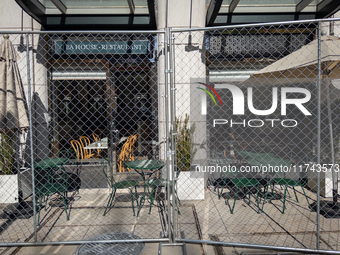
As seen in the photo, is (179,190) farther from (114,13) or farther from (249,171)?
(114,13)

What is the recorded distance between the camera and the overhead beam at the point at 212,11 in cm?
480

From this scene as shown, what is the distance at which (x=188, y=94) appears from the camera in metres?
5.39

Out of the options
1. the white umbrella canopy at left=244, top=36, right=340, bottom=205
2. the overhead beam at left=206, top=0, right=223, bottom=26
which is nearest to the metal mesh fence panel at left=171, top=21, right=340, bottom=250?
the white umbrella canopy at left=244, top=36, right=340, bottom=205

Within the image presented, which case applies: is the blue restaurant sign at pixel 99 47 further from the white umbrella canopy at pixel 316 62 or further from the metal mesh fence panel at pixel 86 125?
the white umbrella canopy at pixel 316 62

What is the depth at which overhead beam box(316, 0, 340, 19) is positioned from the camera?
5215mm

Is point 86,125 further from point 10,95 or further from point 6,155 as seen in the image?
point 10,95

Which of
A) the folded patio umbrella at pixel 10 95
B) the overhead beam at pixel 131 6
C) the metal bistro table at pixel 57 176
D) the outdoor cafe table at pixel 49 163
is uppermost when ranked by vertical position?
the overhead beam at pixel 131 6

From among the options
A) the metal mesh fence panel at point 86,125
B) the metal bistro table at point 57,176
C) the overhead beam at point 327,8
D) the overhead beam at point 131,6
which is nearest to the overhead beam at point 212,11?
the metal mesh fence panel at point 86,125

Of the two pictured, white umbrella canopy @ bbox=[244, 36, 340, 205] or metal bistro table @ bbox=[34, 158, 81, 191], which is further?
metal bistro table @ bbox=[34, 158, 81, 191]

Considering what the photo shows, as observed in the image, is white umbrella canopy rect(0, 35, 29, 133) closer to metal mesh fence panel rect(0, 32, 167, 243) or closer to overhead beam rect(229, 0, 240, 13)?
metal mesh fence panel rect(0, 32, 167, 243)

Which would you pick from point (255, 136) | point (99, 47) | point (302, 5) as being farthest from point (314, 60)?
point (99, 47)

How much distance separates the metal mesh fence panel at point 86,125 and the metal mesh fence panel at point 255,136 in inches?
30.3

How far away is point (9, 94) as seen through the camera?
3871 millimetres

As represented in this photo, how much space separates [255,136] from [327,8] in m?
3.22
